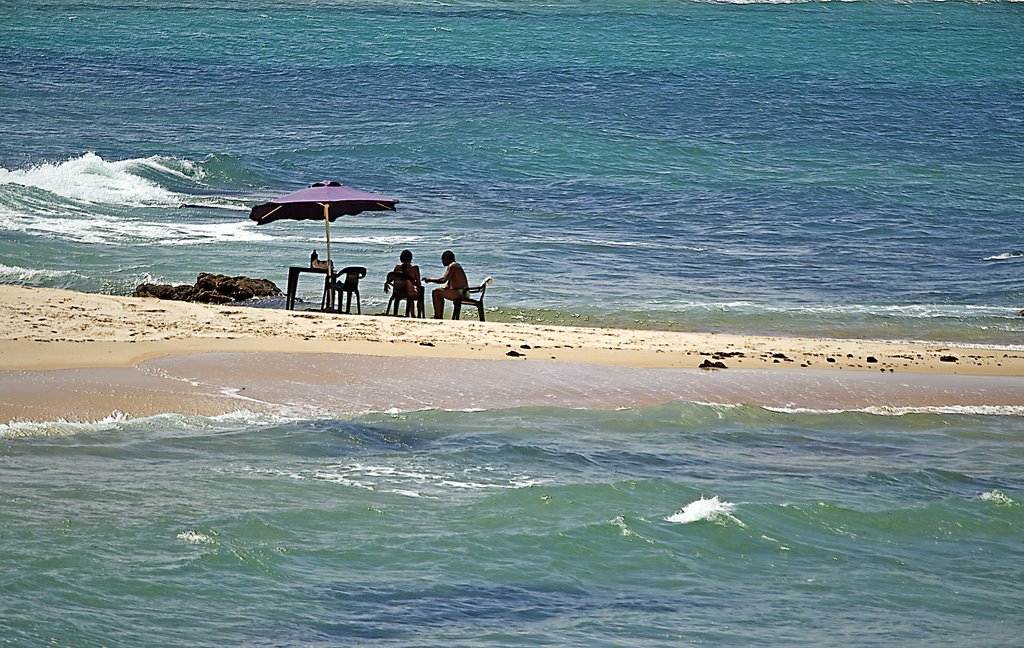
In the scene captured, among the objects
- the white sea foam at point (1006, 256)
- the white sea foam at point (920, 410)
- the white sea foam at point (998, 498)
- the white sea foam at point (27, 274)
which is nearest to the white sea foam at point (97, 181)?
the white sea foam at point (27, 274)

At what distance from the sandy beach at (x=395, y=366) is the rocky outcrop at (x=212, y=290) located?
1.37 meters

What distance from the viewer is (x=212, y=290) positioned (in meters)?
15.0

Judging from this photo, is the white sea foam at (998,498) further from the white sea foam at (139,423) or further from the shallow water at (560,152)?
the shallow water at (560,152)

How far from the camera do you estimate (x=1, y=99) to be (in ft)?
115

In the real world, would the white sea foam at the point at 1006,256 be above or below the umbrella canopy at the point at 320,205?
above

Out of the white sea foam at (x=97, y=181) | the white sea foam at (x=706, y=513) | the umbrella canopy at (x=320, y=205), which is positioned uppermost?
the white sea foam at (x=97, y=181)

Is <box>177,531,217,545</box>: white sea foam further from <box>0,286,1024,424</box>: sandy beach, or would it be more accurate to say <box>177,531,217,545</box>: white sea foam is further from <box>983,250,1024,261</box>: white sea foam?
<box>983,250,1024,261</box>: white sea foam

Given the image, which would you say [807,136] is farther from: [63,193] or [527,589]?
[527,589]

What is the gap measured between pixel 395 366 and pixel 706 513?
3.64 metres

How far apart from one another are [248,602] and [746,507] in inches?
118

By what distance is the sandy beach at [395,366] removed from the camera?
961cm

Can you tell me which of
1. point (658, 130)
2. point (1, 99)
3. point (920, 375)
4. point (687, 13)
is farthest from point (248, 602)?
point (687, 13)

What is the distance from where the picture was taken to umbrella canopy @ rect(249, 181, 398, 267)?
1433cm

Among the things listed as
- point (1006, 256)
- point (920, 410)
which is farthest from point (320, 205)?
point (1006, 256)
